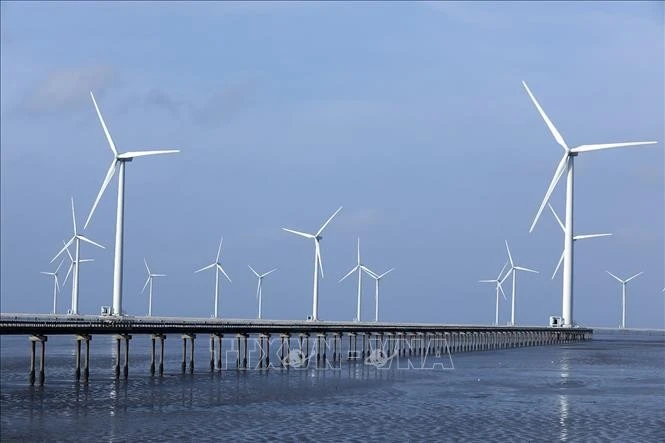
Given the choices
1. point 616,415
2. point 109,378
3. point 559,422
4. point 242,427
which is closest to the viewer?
point 242,427

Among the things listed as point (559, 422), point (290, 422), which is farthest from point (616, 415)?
point (290, 422)

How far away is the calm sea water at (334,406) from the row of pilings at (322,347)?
183 centimetres

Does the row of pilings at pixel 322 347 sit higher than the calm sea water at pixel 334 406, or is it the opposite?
the row of pilings at pixel 322 347

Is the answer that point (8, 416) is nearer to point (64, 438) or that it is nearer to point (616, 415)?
point (64, 438)

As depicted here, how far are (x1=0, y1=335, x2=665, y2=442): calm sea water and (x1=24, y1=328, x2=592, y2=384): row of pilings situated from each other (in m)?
1.83

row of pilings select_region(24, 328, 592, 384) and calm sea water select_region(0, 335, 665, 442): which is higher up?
row of pilings select_region(24, 328, 592, 384)

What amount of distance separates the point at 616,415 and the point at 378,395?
1287 centimetres

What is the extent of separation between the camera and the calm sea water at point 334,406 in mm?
43906

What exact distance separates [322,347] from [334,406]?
79.5 meters

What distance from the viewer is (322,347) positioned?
134 metres

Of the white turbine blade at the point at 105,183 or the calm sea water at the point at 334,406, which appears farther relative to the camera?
the white turbine blade at the point at 105,183

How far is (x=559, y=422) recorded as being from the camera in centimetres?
4928

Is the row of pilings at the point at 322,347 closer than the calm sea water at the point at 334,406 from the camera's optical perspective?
No

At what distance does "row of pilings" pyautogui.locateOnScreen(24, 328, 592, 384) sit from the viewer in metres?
73.6
